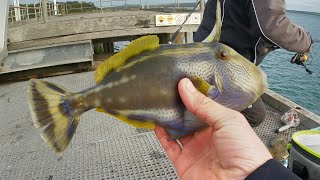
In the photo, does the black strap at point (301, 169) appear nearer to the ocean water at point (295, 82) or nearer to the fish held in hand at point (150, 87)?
the fish held in hand at point (150, 87)

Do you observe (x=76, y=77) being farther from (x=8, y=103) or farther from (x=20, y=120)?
(x=20, y=120)

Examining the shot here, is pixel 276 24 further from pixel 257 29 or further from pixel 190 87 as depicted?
pixel 190 87

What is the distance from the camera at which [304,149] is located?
3121mm

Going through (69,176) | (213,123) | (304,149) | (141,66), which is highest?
(141,66)

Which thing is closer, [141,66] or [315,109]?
[141,66]

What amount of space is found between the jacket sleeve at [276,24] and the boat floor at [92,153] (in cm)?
171

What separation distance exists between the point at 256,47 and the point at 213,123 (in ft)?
7.09

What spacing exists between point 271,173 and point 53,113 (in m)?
1.21

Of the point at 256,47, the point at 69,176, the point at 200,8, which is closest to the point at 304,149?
the point at 256,47

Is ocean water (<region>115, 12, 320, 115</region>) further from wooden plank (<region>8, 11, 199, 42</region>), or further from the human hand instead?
the human hand

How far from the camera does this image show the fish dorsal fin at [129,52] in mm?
1840

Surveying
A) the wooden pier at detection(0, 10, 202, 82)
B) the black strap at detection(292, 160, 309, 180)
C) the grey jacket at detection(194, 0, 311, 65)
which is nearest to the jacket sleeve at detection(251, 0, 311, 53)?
the grey jacket at detection(194, 0, 311, 65)

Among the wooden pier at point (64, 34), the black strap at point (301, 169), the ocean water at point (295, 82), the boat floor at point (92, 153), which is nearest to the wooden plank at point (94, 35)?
the wooden pier at point (64, 34)

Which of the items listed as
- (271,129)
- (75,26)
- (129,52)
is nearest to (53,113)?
(129,52)
